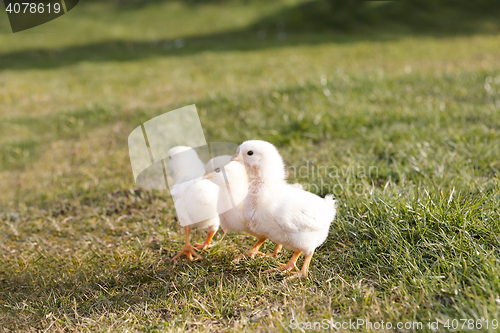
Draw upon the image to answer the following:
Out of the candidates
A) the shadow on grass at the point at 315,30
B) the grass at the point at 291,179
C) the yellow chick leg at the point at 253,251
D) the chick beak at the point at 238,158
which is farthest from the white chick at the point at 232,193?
the shadow on grass at the point at 315,30

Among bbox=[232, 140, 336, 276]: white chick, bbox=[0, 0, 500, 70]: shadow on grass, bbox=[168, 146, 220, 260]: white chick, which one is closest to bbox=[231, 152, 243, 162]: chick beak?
bbox=[232, 140, 336, 276]: white chick

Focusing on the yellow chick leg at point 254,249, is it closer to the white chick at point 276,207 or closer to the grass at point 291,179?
the grass at point 291,179

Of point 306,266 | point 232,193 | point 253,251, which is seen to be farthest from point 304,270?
point 232,193

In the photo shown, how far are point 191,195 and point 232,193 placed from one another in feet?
0.96

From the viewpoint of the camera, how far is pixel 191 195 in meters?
2.68

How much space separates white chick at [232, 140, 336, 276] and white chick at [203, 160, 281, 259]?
59mm

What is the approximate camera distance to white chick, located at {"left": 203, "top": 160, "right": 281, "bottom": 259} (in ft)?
8.33

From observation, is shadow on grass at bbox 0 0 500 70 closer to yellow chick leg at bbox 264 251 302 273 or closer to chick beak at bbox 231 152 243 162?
chick beak at bbox 231 152 243 162

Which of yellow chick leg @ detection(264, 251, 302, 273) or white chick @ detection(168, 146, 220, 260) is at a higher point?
white chick @ detection(168, 146, 220, 260)

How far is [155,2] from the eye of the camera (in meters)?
17.0

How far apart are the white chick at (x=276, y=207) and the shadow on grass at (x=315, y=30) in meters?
9.14

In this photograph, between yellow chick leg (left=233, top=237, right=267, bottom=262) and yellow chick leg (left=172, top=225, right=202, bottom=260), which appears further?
yellow chick leg (left=172, top=225, right=202, bottom=260)

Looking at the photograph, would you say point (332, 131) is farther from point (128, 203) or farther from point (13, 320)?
point (13, 320)

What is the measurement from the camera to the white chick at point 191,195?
8.72 ft
